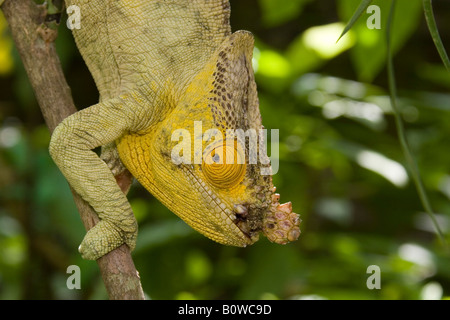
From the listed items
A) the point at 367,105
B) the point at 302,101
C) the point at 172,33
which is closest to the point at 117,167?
the point at 172,33

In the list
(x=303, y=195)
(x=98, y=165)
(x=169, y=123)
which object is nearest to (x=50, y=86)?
(x=98, y=165)

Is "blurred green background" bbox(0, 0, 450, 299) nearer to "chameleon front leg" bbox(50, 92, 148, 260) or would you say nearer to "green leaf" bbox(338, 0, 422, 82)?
"green leaf" bbox(338, 0, 422, 82)

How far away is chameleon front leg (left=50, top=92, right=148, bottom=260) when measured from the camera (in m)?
2.00

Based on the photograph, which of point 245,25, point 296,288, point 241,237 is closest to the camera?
point 241,237

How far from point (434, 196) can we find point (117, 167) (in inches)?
97.2

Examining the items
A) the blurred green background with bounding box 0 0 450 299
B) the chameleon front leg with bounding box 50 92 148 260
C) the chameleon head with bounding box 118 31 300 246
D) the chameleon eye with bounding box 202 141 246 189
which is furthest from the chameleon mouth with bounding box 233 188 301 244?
the blurred green background with bounding box 0 0 450 299

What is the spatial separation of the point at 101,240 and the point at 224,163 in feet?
1.55

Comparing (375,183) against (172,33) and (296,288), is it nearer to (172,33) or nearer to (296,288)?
(296,288)

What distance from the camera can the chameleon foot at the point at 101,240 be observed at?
77.7 inches

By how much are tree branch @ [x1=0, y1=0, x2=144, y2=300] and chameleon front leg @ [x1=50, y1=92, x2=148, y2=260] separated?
0.05m

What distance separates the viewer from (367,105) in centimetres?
334

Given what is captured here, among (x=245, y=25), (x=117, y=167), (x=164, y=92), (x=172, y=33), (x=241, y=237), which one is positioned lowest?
(x=241, y=237)

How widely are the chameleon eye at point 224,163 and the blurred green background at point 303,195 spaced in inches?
39.2

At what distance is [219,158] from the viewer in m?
1.88
